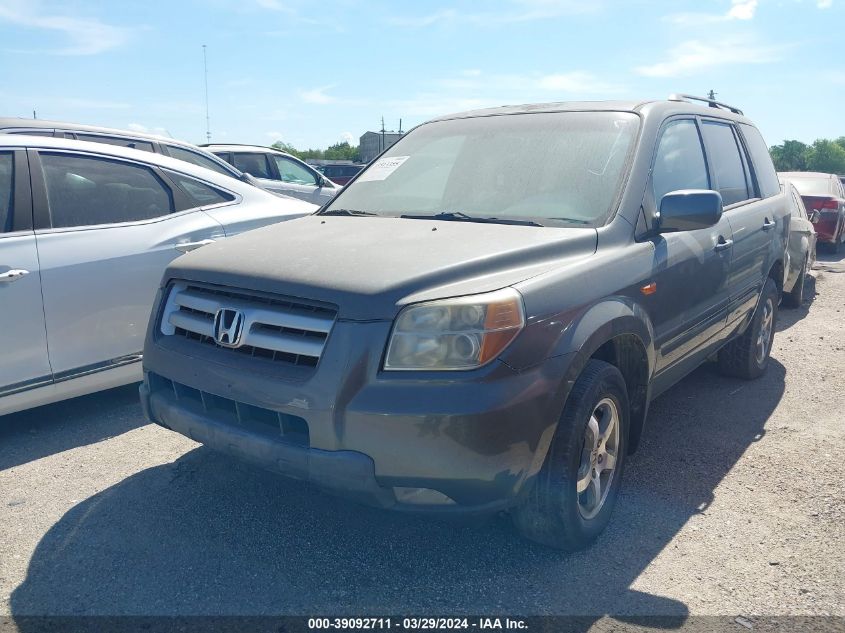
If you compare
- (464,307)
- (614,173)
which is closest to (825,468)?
(614,173)

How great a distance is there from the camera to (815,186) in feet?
39.8

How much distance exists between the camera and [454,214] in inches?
137

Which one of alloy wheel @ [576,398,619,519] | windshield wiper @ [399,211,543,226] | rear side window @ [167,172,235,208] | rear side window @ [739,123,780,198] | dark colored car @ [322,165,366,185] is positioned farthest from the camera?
dark colored car @ [322,165,366,185]

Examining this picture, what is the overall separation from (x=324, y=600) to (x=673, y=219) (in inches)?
87.1

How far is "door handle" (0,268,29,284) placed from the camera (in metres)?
3.79

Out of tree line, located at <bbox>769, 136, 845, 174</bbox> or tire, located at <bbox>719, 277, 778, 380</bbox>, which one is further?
tree line, located at <bbox>769, 136, 845, 174</bbox>

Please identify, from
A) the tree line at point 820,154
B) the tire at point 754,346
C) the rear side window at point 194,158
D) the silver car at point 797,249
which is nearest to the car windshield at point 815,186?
the silver car at point 797,249

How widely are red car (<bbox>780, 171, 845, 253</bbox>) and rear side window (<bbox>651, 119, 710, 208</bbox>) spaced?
27.9 ft

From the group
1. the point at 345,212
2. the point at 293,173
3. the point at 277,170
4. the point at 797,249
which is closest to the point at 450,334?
the point at 345,212

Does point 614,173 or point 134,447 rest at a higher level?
point 614,173

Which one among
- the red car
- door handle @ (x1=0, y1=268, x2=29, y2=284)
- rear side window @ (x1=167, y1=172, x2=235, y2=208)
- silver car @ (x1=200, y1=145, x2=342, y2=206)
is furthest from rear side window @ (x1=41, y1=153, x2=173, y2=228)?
the red car

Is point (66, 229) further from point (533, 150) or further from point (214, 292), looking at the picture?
point (533, 150)

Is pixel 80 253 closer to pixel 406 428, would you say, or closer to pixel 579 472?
pixel 406 428

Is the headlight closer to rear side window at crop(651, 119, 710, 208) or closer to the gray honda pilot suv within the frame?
the gray honda pilot suv
